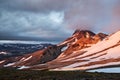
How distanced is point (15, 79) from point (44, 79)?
4.12 metres

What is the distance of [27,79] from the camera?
38.9 meters

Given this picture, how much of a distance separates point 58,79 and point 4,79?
7413mm

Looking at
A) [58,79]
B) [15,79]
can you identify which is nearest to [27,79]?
[15,79]

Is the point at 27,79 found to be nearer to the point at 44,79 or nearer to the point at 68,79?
the point at 44,79

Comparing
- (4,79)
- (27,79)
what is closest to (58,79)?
(27,79)

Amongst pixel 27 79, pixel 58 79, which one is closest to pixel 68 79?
pixel 58 79

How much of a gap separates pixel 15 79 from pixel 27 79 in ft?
5.67

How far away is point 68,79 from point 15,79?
7270mm

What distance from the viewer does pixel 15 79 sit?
39.3 m

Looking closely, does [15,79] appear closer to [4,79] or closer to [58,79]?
[4,79]

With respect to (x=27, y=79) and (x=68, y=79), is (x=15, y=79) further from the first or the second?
(x=68, y=79)

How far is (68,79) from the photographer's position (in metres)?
38.6

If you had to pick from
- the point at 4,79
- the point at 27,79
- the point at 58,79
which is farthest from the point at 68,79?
the point at 4,79

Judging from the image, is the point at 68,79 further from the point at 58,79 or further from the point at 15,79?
the point at 15,79
